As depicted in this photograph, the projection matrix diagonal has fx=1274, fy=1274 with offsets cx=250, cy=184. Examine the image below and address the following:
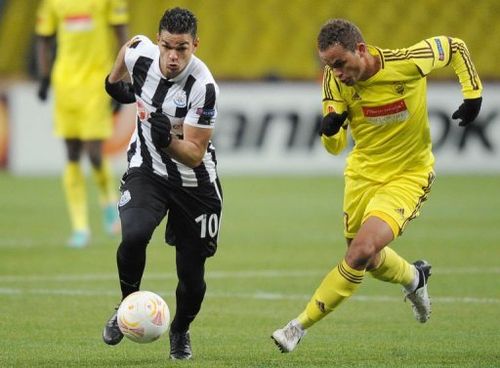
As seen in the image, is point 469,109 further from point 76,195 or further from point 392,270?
point 76,195

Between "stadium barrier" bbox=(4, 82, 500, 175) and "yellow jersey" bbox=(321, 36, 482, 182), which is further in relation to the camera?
"stadium barrier" bbox=(4, 82, 500, 175)

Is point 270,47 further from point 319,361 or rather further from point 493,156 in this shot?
point 319,361

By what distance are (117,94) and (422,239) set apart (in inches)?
270

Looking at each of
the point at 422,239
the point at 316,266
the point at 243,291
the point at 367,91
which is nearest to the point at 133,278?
the point at 367,91

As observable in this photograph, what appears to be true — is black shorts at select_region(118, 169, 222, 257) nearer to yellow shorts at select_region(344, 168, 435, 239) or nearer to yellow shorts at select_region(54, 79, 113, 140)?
yellow shorts at select_region(344, 168, 435, 239)

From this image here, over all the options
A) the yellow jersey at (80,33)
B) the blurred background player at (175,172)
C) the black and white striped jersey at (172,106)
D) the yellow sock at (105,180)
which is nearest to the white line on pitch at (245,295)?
the blurred background player at (175,172)

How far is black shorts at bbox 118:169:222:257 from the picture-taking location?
24.1 feet

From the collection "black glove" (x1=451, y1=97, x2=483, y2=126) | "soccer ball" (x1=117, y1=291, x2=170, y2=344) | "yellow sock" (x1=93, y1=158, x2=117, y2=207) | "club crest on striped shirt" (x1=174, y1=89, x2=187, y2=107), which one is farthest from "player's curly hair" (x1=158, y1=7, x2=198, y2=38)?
"yellow sock" (x1=93, y1=158, x2=117, y2=207)

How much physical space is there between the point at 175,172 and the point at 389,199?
4.53 ft

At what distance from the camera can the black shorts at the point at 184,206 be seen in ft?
24.1

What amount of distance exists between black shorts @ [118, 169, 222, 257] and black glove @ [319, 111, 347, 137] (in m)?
0.78

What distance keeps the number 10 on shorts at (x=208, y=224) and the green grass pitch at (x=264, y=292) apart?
0.72m

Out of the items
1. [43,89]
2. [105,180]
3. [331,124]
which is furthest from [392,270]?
[43,89]

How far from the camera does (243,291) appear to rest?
34.0 feet
